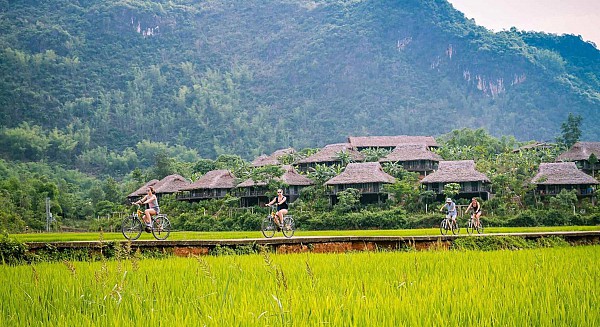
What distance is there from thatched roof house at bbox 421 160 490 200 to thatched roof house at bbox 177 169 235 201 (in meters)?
14.6

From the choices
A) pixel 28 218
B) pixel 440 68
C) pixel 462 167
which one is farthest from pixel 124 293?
pixel 440 68

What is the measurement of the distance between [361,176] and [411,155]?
36.1 feet

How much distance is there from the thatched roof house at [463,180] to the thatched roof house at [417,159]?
9.67m

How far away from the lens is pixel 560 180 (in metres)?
39.1

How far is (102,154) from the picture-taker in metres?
93.6

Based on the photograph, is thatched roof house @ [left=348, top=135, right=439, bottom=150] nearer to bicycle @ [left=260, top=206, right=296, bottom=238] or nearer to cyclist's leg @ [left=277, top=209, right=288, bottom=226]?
bicycle @ [left=260, top=206, right=296, bottom=238]

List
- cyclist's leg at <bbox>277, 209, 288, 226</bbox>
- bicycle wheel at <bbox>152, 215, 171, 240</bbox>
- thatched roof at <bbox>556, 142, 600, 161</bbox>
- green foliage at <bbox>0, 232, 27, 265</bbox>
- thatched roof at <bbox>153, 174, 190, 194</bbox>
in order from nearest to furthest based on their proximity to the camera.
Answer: green foliage at <bbox>0, 232, 27, 265</bbox>
bicycle wheel at <bbox>152, 215, 171, 240</bbox>
cyclist's leg at <bbox>277, 209, 288, 226</bbox>
thatched roof at <bbox>556, 142, 600, 161</bbox>
thatched roof at <bbox>153, 174, 190, 194</bbox>

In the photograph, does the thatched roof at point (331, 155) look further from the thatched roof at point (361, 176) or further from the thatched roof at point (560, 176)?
the thatched roof at point (560, 176)

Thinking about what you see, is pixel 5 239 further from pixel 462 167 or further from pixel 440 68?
pixel 440 68

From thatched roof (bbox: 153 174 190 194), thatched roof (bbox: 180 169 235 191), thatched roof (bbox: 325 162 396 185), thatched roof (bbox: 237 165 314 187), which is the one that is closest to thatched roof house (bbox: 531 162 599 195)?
thatched roof (bbox: 325 162 396 185)

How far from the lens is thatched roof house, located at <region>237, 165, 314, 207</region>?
4453cm

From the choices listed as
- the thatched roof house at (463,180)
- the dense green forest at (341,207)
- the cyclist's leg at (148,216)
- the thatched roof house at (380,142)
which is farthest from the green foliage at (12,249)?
the thatched roof house at (380,142)

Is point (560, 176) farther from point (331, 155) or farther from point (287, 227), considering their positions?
point (287, 227)

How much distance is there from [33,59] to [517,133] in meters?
92.3
